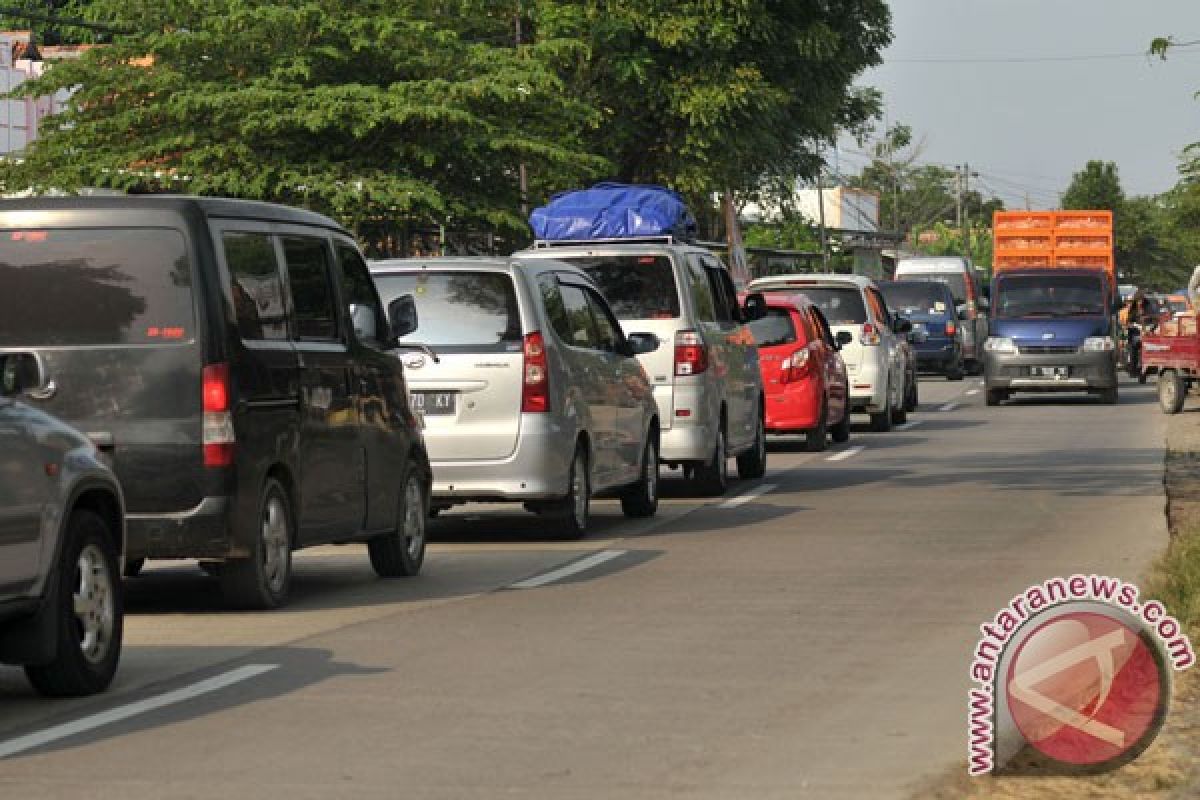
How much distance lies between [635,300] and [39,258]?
328 inches

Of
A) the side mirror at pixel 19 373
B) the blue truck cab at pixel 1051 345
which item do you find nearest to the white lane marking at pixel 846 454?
the blue truck cab at pixel 1051 345

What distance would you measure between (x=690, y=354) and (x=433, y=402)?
12.9 ft

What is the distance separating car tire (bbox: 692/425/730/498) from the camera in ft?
67.7

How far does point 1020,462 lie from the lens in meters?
25.1

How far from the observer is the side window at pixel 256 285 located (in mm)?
12531

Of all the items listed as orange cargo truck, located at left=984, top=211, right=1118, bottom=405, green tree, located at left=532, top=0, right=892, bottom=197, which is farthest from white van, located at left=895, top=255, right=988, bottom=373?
orange cargo truck, located at left=984, top=211, right=1118, bottom=405

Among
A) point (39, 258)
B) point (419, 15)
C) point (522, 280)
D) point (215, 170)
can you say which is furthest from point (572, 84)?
point (39, 258)

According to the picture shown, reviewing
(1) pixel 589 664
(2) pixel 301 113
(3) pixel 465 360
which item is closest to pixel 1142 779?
(1) pixel 589 664

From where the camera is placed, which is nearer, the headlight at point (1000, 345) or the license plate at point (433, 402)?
the license plate at point (433, 402)

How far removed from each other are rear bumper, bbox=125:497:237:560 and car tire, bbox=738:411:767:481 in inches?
429

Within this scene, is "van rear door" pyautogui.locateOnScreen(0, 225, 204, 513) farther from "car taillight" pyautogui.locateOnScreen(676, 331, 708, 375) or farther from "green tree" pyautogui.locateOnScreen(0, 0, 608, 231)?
"green tree" pyautogui.locateOnScreen(0, 0, 608, 231)

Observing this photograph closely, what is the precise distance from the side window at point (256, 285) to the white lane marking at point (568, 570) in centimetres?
205

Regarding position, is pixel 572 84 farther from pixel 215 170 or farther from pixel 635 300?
pixel 635 300

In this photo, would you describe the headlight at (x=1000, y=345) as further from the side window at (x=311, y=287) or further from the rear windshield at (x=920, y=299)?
the side window at (x=311, y=287)
